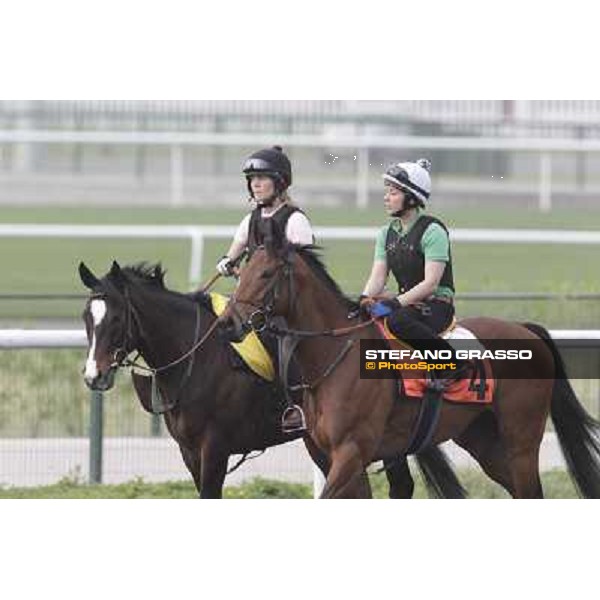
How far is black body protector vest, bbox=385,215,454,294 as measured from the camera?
673cm

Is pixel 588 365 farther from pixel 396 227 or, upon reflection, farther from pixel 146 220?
pixel 146 220

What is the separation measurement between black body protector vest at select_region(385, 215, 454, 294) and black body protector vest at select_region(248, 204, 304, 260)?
40 centimetres

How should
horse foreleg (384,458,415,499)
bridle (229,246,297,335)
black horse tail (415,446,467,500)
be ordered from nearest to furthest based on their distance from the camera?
bridle (229,246,297,335) < black horse tail (415,446,467,500) < horse foreleg (384,458,415,499)

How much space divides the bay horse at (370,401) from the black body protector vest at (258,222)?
238mm

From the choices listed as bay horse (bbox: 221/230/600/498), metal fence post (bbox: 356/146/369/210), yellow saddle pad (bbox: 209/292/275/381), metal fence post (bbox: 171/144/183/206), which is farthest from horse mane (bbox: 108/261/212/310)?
metal fence post (bbox: 171/144/183/206)

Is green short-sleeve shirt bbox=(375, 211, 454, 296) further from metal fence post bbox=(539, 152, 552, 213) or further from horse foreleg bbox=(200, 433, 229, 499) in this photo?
metal fence post bbox=(539, 152, 552, 213)

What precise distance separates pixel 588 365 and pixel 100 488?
266 cm

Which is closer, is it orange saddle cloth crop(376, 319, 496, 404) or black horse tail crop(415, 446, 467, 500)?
orange saddle cloth crop(376, 319, 496, 404)

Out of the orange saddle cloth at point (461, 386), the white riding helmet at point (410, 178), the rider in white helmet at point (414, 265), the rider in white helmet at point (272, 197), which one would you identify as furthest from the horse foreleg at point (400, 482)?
the white riding helmet at point (410, 178)

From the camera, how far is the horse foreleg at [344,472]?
20.9 feet

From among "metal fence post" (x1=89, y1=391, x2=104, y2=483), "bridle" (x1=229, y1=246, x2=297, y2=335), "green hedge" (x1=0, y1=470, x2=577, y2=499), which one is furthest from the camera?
"metal fence post" (x1=89, y1=391, x2=104, y2=483)

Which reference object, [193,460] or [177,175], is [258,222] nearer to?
[193,460]

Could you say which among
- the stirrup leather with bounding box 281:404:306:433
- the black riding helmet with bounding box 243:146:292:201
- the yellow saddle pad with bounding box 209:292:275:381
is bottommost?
the stirrup leather with bounding box 281:404:306:433

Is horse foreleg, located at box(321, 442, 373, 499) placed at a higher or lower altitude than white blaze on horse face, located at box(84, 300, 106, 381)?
lower
